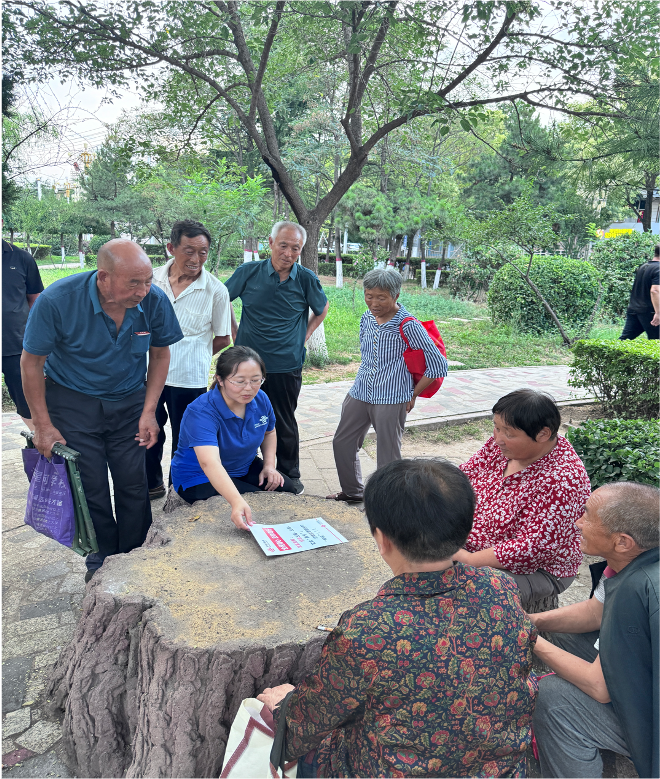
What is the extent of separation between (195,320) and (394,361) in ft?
4.33

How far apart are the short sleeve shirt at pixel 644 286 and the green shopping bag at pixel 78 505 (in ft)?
18.2

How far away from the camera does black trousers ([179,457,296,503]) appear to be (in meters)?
2.96

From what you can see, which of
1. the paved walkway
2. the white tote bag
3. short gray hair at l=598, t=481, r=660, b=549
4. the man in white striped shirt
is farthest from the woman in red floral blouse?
the paved walkway

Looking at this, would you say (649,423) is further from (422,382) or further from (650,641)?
(650,641)

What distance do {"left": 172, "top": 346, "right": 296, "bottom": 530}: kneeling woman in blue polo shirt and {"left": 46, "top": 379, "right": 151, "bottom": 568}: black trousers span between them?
22cm

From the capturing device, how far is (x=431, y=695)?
4.40 ft

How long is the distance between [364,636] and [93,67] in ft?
21.1

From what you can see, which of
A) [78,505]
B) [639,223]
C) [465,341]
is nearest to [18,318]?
[78,505]

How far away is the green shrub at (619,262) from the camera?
1272cm

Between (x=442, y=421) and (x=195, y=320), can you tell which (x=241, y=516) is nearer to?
(x=195, y=320)

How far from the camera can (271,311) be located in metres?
4.06

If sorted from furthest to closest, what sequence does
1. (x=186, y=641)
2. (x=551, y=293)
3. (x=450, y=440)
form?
1. (x=551, y=293)
2. (x=450, y=440)
3. (x=186, y=641)

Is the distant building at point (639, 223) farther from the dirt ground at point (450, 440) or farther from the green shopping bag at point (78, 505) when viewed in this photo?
the green shopping bag at point (78, 505)

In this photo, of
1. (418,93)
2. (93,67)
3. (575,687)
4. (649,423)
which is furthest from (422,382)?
(93,67)
